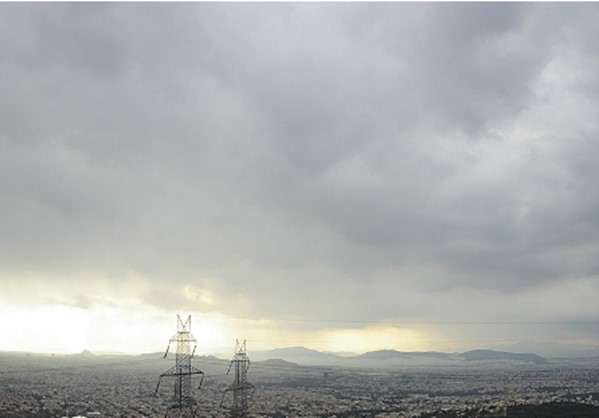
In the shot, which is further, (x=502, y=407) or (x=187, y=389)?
(x=502, y=407)

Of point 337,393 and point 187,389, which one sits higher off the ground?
point 187,389

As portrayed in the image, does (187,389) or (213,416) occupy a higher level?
(187,389)

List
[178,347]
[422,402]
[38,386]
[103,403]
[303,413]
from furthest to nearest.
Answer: [38,386]
[422,402]
[103,403]
[303,413]
[178,347]

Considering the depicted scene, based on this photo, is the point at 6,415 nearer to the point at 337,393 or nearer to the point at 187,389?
the point at 187,389

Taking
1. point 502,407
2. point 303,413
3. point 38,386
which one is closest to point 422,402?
point 303,413

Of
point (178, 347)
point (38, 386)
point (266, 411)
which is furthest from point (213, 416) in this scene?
point (38, 386)

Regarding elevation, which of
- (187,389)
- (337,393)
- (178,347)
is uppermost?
(178,347)

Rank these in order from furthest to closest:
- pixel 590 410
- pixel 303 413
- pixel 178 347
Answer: pixel 303 413
pixel 590 410
pixel 178 347

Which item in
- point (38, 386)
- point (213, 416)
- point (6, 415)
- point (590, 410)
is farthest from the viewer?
point (38, 386)

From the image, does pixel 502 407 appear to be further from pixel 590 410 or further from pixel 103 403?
pixel 103 403
